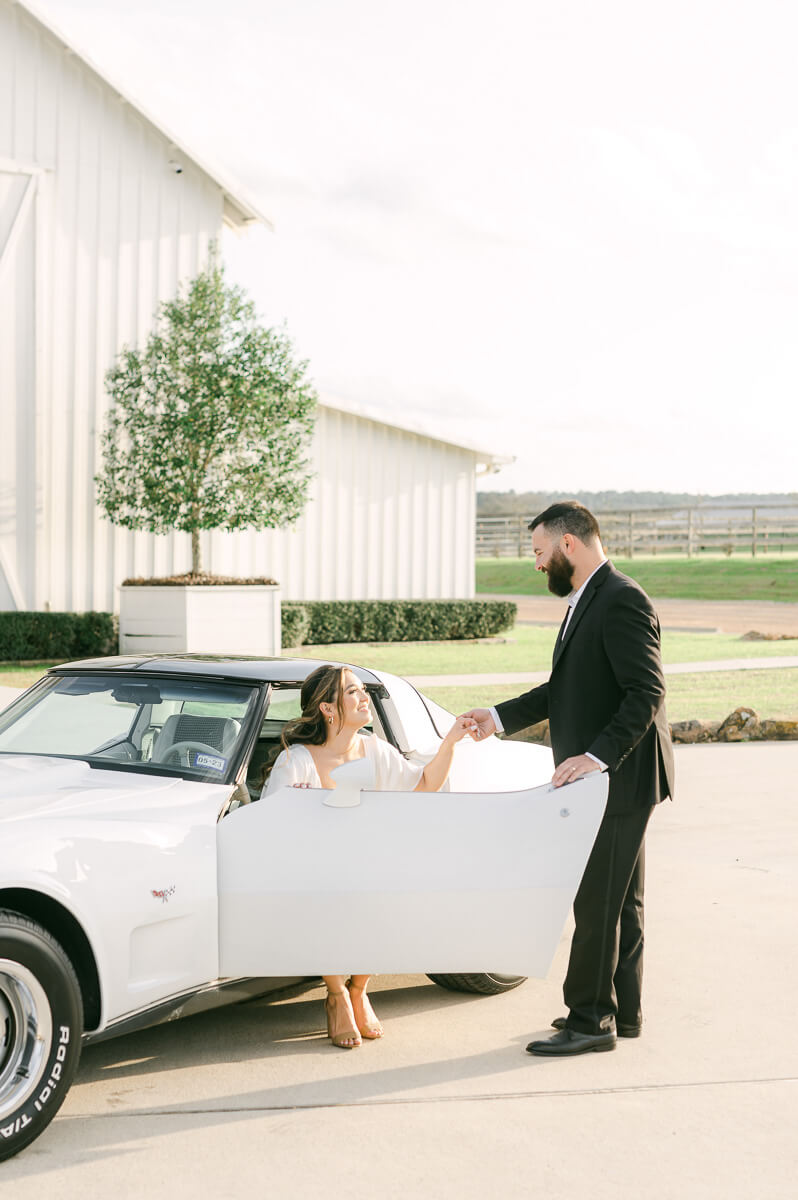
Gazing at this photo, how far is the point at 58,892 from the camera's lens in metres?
3.56

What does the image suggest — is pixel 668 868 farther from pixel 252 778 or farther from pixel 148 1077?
pixel 148 1077

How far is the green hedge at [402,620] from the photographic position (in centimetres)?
2408

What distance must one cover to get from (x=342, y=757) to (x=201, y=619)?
16.0 meters

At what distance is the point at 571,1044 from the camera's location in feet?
14.8

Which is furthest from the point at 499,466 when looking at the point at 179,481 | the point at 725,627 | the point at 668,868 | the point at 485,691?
the point at 668,868

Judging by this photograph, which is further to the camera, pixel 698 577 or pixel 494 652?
pixel 698 577

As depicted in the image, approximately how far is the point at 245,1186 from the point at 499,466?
25.2 m

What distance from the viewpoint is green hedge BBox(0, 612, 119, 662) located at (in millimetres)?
20656

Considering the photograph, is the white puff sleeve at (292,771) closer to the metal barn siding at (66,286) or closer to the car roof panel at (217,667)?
the car roof panel at (217,667)

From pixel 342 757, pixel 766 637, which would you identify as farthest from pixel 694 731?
pixel 766 637

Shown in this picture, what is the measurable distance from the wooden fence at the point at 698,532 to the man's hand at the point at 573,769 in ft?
136

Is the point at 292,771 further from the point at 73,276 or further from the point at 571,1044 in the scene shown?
the point at 73,276

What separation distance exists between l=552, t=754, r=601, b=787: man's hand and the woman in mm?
669

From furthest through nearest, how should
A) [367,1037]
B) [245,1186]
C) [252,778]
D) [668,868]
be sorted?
[668,868] → [252,778] → [367,1037] → [245,1186]
